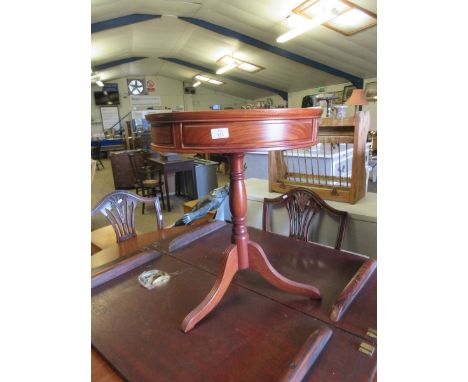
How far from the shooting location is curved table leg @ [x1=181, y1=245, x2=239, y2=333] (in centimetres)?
71

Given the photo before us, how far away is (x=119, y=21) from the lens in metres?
5.50

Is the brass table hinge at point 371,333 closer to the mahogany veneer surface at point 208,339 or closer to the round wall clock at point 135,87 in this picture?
the mahogany veneer surface at point 208,339

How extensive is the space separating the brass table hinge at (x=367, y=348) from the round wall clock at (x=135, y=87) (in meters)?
13.3

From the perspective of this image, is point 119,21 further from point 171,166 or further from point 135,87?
point 135,87

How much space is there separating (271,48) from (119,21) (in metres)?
3.24

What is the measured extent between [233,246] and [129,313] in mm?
335

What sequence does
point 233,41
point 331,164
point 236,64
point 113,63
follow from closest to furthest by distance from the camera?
point 331,164
point 233,41
point 236,64
point 113,63

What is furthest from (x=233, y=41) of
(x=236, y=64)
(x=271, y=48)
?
(x=236, y=64)

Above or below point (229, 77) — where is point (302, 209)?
below
